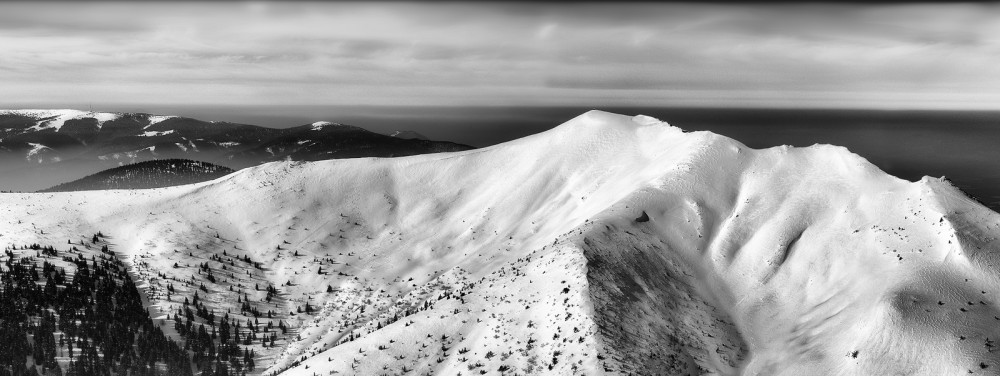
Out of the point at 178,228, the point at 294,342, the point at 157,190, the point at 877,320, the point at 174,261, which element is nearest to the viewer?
the point at 877,320

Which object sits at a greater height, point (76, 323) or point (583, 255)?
point (583, 255)

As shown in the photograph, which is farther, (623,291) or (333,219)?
(333,219)

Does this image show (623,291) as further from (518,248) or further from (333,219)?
(333,219)

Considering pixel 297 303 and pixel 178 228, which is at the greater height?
pixel 178 228

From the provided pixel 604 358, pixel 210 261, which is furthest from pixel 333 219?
pixel 604 358

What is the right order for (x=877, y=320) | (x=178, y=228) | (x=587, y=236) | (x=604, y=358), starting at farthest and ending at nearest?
(x=178, y=228) < (x=587, y=236) < (x=877, y=320) < (x=604, y=358)

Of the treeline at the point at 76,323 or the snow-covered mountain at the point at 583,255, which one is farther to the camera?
the treeline at the point at 76,323

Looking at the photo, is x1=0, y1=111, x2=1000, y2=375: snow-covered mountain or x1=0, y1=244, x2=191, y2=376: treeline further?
x1=0, y1=244, x2=191, y2=376: treeline

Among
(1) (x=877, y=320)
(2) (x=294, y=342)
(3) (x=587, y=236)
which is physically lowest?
(2) (x=294, y=342)
